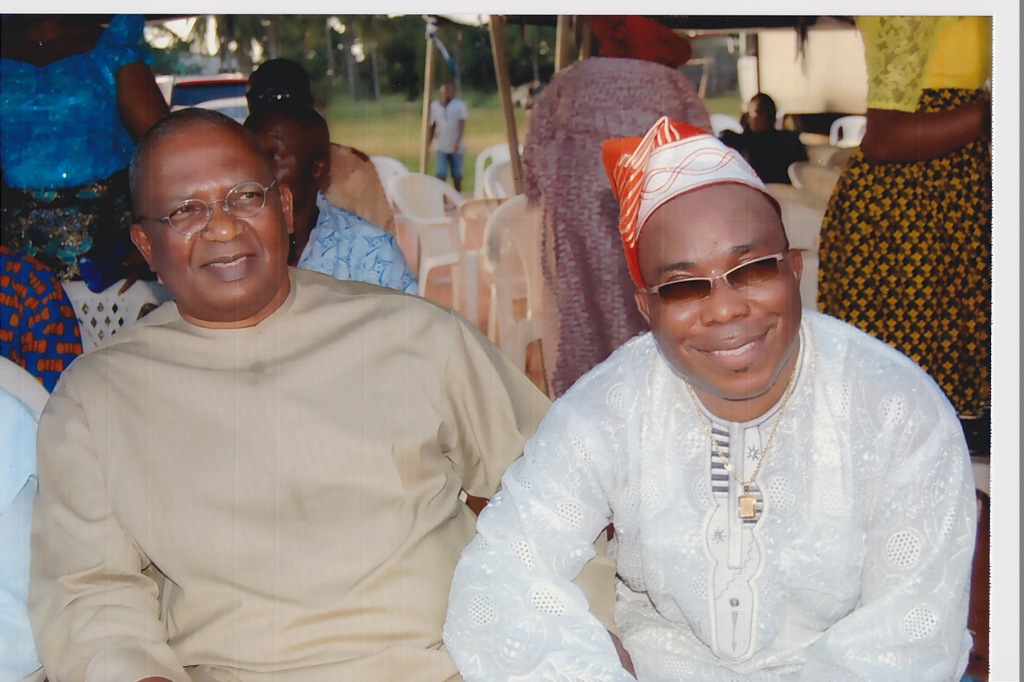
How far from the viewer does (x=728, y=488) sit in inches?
85.7

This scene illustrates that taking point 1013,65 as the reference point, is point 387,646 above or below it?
below

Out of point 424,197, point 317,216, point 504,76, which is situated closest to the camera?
point 317,216

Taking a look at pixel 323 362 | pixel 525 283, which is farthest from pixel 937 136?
pixel 323 362

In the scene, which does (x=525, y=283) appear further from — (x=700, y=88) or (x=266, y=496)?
(x=266, y=496)

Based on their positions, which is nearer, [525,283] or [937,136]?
[937,136]

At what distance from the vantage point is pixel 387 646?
7.69 feet

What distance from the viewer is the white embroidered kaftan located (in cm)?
203

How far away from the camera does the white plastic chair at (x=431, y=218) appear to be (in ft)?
16.2

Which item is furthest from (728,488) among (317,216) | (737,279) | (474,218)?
(474,218)

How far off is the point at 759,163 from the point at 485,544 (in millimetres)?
2581

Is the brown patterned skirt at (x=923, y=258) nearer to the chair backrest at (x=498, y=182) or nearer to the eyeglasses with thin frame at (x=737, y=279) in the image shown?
the chair backrest at (x=498, y=182)

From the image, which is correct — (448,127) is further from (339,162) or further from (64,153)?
(64,153)

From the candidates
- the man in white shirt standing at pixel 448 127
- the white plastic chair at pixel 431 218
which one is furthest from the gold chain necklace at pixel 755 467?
the white plastic chair at pixel 431 218

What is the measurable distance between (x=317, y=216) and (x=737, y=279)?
2197 millimetres
